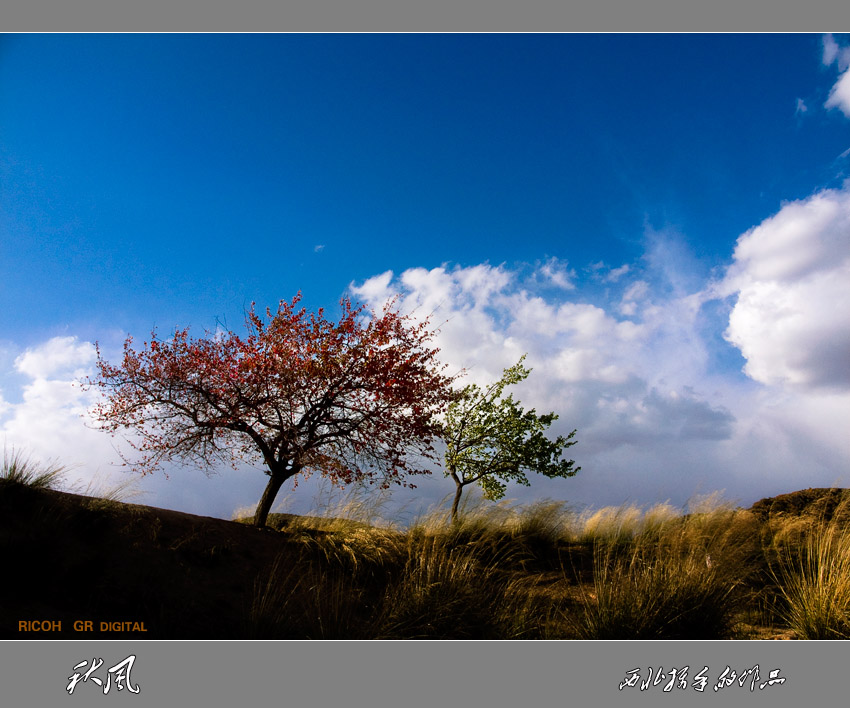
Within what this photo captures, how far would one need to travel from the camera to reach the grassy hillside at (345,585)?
225 inches

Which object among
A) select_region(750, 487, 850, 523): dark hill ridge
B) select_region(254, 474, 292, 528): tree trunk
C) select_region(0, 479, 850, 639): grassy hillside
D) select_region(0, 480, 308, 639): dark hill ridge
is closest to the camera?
select_region(0, 479, 850, 639): grassy hillside

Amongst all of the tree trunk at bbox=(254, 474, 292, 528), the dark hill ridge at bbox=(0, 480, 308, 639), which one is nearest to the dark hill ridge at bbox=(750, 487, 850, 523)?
the tree trunk at bbox=(254, 474, 292, 528)

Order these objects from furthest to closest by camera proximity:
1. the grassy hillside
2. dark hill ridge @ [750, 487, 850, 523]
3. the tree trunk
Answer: dark hill ridge @ [750, 487, 850, 523] → the tree trunk → the grassy hillside

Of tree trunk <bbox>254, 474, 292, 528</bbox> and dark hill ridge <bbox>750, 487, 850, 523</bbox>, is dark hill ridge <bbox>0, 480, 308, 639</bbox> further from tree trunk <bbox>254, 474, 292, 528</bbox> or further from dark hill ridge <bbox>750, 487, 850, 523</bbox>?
dark hill ridge <bbox>750, 487, 850, 523</bbox>

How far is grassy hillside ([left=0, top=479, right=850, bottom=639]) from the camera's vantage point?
572cm

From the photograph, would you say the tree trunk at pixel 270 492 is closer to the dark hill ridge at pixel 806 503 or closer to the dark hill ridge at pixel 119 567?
the dark hill ridge at pixel 119 567

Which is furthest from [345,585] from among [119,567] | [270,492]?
[270,492]

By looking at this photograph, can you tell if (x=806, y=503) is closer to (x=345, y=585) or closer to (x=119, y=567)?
(x=345, y=585)

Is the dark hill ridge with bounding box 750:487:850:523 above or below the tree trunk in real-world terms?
below

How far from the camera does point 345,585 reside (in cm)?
821

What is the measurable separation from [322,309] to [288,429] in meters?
→ 2.55

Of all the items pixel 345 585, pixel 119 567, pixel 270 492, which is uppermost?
pixel 270 492
